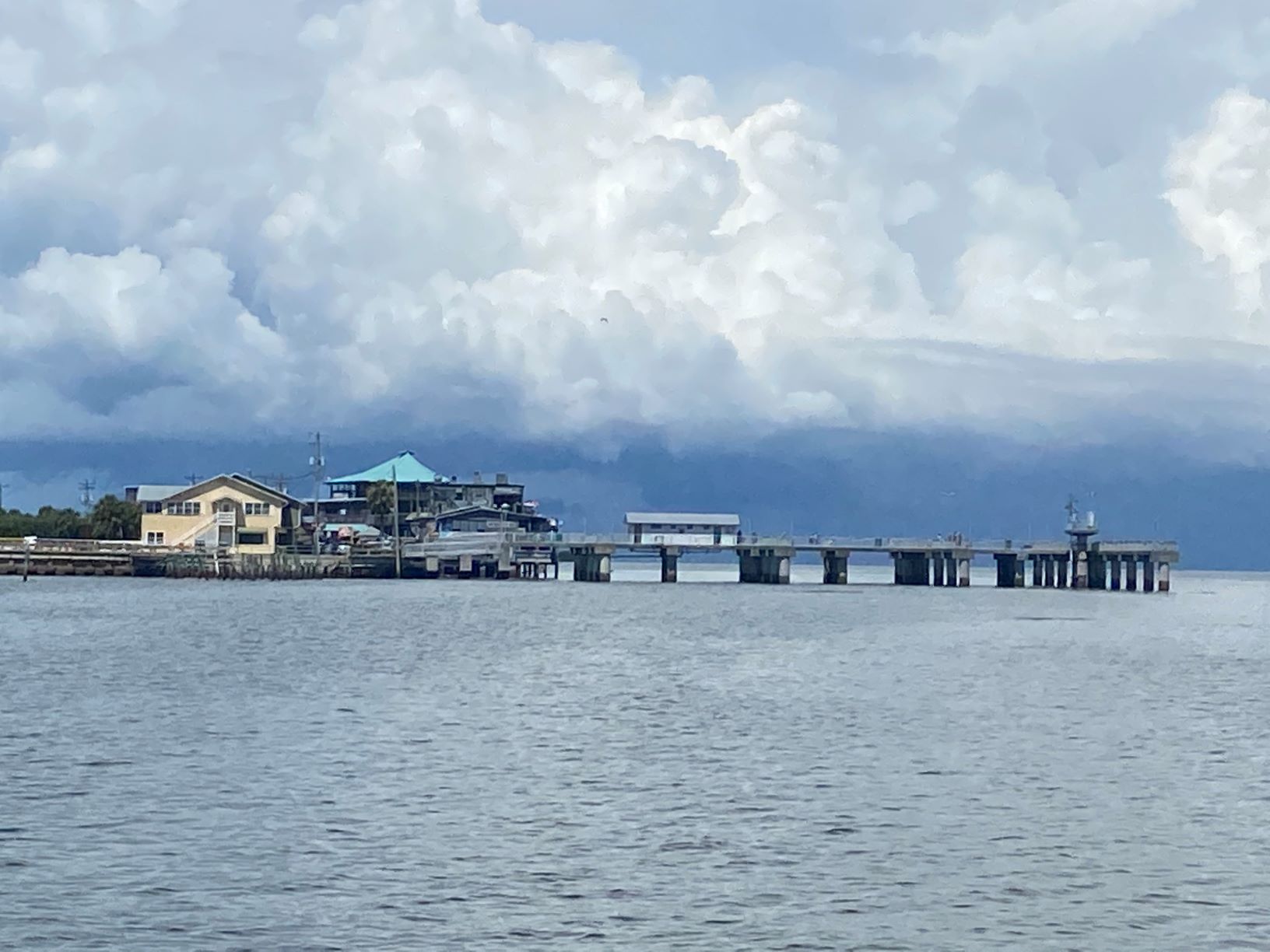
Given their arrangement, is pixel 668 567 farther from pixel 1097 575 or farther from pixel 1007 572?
A: pixel 1097 575

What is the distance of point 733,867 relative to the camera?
2528 cm

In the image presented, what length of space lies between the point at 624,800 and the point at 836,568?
433 ft

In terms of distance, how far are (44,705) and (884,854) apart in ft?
82.8

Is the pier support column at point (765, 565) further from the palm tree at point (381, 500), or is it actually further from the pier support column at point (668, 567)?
the palm tree at point (381, 500)

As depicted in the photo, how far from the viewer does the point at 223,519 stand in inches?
5886

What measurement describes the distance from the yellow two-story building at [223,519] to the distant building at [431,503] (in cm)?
1434

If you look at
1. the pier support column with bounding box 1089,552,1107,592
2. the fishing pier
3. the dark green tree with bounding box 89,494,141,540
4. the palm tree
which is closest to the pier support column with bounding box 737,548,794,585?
the fishing pier

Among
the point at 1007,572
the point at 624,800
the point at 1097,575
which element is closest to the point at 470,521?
the point at 1007,572

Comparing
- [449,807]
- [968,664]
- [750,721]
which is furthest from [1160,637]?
[449,807]

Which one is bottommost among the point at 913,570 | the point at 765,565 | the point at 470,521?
the point at 913,570

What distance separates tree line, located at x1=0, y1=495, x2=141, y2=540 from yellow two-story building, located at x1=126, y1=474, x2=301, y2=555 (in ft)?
17.0

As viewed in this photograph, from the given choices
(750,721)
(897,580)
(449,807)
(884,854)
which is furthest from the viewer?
(897,580)

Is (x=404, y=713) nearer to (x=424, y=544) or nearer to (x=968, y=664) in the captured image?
(x=968, y=664)

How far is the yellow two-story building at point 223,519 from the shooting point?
149625 millimetres
